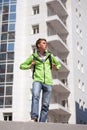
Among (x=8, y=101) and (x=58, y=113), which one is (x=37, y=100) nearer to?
(x=8, y=101)

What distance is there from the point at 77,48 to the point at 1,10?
1021 cm

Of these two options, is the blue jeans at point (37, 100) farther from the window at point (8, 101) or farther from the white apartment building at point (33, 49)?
the window at point (8, 101)

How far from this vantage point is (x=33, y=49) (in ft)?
124

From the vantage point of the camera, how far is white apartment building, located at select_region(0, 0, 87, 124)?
34594mm

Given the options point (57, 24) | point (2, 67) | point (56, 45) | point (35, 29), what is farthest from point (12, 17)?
point (2, 67)

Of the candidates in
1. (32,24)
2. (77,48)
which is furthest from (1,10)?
(77,48)

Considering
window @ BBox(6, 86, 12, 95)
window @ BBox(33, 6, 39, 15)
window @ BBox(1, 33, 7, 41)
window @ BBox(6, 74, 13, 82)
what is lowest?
window @ BBox(6, 86, 12, 95)

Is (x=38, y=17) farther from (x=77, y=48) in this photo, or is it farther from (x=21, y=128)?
(x=21, y=128)

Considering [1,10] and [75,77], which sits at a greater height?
[1,10]

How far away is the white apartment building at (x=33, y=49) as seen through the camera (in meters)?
34.6

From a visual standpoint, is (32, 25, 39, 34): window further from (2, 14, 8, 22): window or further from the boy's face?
the boy's face

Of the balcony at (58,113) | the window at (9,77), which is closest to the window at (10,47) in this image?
the window at (9,77)

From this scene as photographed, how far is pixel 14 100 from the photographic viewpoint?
34.2 metres

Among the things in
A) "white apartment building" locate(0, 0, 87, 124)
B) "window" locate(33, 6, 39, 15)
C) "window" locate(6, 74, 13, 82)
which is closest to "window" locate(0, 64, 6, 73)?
"white apartment building" locate(0, 0, 87, 124)
